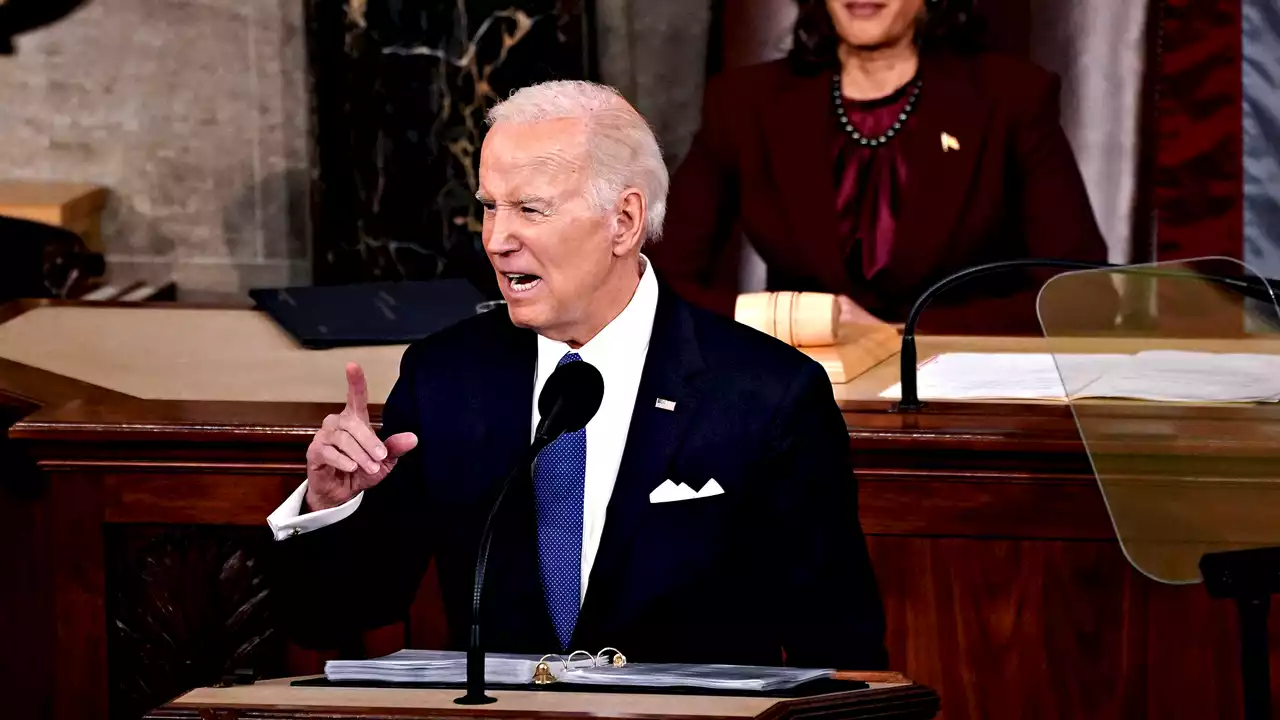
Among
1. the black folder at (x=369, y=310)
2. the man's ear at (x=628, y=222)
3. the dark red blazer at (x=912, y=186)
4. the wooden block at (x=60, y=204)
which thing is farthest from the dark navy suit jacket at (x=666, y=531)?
the wooden block at (x=60, y=204)

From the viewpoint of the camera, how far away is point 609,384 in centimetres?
195

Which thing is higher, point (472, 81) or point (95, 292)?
point (472, 81)

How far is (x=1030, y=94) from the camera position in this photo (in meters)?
3.79

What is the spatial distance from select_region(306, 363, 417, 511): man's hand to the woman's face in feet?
7.54

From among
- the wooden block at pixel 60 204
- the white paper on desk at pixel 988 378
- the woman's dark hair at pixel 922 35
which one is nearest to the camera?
the white paper on desk at pixel 988 378

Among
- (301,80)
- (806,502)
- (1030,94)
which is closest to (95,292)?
(301,80)

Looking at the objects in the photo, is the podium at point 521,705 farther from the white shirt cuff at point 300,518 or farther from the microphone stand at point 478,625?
the white shirt cuff at point 300,518

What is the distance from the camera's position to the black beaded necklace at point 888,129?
3822mm

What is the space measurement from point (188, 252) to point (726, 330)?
3.38 metres

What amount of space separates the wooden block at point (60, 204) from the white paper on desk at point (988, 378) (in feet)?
9.60

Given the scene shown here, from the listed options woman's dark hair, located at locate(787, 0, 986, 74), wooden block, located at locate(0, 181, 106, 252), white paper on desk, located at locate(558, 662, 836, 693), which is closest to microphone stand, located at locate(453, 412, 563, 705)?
white paper on desk, located at locate(558, 662, 836, 693)

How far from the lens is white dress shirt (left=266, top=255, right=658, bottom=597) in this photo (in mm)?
1912

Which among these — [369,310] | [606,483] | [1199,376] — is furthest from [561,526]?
[369,310]

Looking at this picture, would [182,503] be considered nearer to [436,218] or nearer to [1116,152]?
[436,218]
